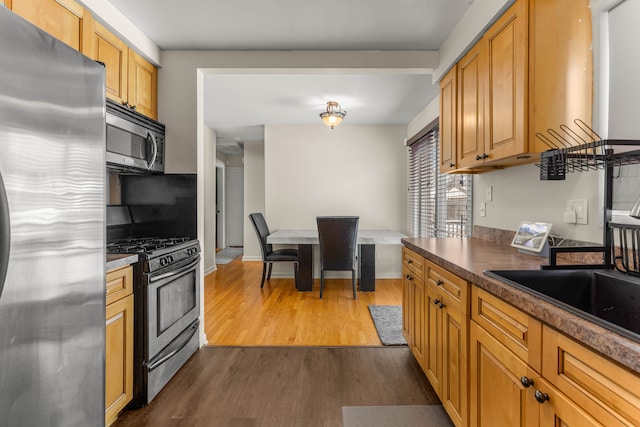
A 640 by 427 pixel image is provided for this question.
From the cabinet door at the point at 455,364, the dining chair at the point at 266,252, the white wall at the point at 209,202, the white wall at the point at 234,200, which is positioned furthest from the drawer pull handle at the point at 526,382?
the white wall at the point at 234,200

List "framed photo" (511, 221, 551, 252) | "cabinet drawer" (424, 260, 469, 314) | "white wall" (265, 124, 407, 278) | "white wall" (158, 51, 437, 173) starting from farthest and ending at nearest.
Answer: "white wall" (265, 124, 407, 278)
"white wall" (158, 51, 437, 173)
"framed photo" (511, 221, 551, 252)
"cabinet drawer" (424, 260, 469, 314)

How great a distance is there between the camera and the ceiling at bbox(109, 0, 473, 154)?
83.0 inches

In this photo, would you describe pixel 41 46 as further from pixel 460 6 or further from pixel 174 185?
pixel 460 6

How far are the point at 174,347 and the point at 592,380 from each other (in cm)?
218

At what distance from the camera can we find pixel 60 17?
171cm

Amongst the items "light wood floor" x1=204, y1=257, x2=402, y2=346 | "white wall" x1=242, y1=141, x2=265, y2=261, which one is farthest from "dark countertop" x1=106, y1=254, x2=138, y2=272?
"white wall" x1=242, y1=141, x2=265, y2=261

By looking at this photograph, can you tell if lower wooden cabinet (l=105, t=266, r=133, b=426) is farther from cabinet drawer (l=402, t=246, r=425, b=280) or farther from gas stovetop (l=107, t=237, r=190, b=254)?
cabinet drawer (l=402, t=246, r=425, b=280)

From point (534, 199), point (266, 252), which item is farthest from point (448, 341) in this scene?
point (266, 252)

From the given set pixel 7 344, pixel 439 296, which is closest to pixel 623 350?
pixel 439 296

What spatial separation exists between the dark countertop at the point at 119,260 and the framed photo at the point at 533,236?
2.11 metres

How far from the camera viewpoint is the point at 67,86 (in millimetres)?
976

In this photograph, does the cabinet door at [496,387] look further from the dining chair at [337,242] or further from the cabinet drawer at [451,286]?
the dining chair at [337,242]

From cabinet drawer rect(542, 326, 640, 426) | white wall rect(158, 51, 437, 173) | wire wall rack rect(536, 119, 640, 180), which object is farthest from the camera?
white wall rect(158, 51, 437, 173)

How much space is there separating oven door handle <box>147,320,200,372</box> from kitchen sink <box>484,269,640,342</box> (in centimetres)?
185
